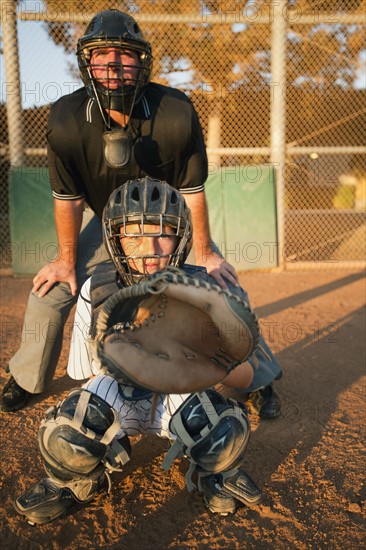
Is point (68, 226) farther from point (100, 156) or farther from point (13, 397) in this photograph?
point (13, 397)

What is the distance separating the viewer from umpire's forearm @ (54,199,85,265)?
2682 millimetres

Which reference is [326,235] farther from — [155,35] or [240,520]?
[240,520]

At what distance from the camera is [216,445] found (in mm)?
1742

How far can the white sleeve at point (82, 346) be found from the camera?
6.81 feet

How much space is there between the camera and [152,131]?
259 cm

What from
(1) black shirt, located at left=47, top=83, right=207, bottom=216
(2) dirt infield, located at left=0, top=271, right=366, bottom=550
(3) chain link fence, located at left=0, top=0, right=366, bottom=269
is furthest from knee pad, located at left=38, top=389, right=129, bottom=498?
(3) chain link fence, located at left=0, top=0, right=366, bottom=269

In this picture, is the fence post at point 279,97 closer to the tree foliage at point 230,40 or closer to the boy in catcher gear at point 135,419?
the tree foliage at point 230,40

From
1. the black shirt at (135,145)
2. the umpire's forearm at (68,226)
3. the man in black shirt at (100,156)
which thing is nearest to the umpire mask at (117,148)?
the man in black shirt at (100,156)

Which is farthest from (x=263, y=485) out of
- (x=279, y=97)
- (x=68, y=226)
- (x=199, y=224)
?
(x=279, y=97)

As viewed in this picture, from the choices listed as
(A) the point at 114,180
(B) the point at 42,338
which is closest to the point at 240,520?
(B) the point at 42,338

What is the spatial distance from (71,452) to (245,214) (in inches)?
205

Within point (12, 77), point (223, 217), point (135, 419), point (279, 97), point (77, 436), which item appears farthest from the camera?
point (223, 217)

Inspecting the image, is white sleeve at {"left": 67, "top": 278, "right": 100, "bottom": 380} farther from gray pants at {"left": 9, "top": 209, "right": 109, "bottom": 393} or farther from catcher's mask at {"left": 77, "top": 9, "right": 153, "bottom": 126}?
catcher's mask at {"left": 77, "top": 9, "right": 153, "bottom": 126}

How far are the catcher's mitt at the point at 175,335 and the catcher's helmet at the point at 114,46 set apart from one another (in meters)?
1.24
